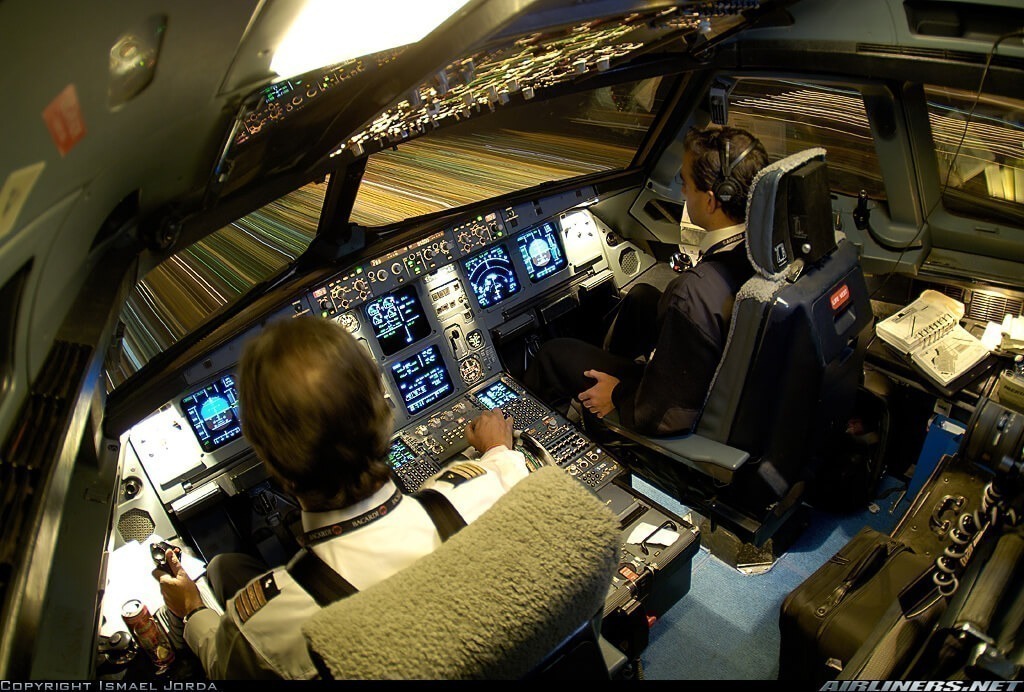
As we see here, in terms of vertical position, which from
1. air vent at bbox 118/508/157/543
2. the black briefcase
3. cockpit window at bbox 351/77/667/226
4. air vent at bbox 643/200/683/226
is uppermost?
cockpit window at bbox 351/77/667/226

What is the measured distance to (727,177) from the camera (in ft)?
7.85

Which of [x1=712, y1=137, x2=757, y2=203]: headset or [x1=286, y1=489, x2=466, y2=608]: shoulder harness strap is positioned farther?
[x1=712, y1=137, x2=757, y2=203]: headset

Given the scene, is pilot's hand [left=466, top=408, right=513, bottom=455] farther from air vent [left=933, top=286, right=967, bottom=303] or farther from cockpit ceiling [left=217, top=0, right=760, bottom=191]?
air vent [left=933, top=286, right=967, bottom=303]

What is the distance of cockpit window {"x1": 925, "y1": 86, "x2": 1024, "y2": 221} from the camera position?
8.92 feet

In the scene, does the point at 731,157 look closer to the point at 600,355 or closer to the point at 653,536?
the point at 600,355

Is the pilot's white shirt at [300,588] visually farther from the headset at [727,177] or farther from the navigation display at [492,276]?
the navigation display at [492,276]

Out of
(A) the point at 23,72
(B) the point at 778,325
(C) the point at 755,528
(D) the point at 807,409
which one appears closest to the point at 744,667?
(C) the point at 755,528

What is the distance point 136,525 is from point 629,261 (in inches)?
95.8

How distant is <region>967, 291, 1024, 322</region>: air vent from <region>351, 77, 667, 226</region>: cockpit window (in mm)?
1665

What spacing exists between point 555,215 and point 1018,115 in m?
1.80

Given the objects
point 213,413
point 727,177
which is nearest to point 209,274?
point 213,413

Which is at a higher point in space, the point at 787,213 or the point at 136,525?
the point at 787,213

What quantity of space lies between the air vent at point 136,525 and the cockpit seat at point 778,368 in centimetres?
161

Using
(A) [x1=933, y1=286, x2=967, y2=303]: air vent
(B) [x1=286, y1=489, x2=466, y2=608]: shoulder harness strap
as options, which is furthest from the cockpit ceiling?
(A) [x1=933, y1=286, x2=967, y2=303]: air vent
